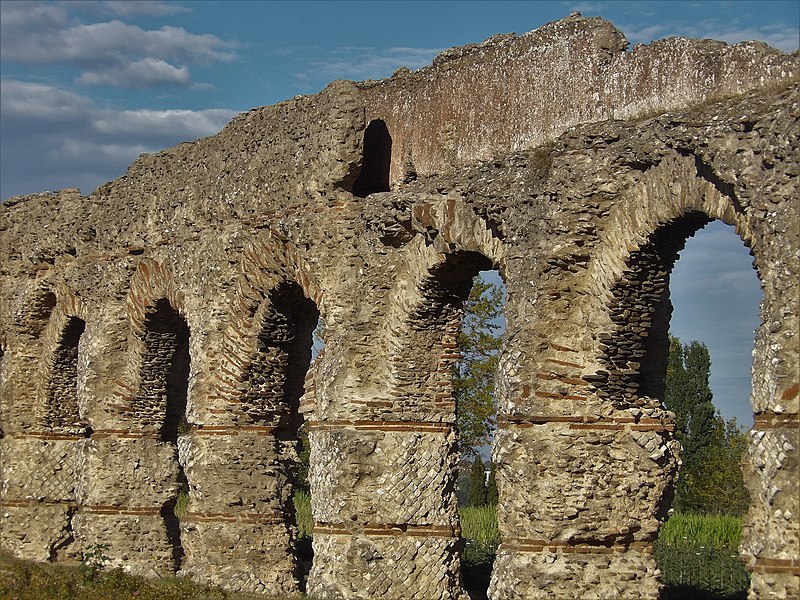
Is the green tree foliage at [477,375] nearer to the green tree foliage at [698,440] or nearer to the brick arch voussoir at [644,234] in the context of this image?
the green tree foliage at [698,440]

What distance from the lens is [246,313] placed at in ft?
43.2

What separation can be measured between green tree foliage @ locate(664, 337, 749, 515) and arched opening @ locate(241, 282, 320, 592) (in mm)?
14208

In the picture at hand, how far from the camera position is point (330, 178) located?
12141 mm

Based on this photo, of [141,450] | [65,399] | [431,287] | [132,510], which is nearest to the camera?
[431,287]

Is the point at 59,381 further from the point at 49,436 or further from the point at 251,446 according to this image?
the point at 251,446

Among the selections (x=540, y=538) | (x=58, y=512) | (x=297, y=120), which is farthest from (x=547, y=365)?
(x=58, y=512)

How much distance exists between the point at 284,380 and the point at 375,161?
2515mm

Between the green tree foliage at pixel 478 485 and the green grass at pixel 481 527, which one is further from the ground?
the green tree foliage at pixel 478 485

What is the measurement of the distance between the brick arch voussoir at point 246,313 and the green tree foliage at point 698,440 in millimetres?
14781

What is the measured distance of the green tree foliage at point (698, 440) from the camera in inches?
1057

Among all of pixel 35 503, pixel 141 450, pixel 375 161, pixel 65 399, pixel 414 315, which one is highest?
pixel 375 161

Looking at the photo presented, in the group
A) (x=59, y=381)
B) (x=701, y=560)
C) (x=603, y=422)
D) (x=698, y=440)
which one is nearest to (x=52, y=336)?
(x=59, y=381)

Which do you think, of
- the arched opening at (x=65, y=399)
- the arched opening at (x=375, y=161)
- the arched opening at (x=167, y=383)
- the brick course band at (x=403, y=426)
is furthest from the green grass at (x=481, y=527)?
the arched opening at (x=375, y=161)

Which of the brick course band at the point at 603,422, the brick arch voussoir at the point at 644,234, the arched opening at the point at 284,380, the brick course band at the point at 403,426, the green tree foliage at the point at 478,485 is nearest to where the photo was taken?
the brick arch voussoir at the point at 644,234
